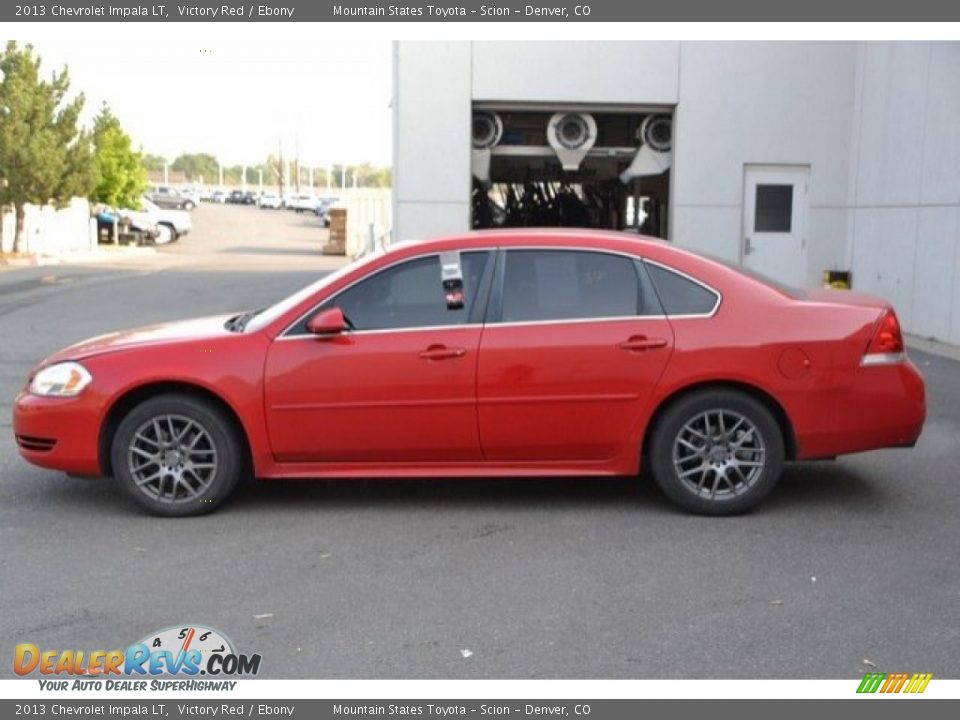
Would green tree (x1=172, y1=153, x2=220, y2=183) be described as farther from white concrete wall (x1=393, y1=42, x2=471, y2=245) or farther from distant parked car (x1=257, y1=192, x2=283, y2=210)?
white concrete wall (x1=393, y1=42, x2=471, y2=245)

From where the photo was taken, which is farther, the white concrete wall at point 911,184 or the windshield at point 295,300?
the white concrete wall at point 911,184

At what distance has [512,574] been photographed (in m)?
5.32

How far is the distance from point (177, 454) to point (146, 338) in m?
0.74

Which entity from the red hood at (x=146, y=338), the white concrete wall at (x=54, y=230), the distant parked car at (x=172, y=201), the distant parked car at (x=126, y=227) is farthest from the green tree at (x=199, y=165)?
the red hood at (x=146, y=338)

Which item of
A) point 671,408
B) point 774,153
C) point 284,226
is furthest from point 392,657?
point 284,226

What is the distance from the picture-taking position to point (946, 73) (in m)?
12.5

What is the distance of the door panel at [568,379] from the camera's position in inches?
241

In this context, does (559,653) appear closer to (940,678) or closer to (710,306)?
(940,678)

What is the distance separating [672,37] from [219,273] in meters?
17.0

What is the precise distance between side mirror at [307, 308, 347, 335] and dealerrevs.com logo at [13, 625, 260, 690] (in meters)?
2.01

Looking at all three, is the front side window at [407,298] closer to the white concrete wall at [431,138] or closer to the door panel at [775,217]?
the white concrete wall at [431,138]

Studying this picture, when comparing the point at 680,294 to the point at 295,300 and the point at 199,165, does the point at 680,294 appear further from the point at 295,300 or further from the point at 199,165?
the point at 199,165

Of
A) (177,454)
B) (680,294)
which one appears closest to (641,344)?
(680,294)

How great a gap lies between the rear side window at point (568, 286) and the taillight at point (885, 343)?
1.27m
